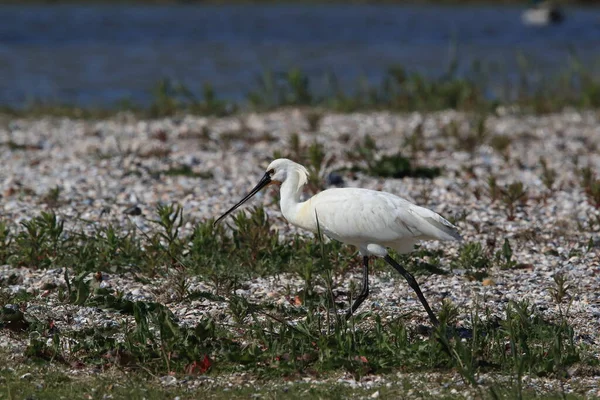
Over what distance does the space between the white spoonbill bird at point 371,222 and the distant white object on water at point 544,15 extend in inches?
1383

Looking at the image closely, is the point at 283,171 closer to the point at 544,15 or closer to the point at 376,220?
the point at 376,220

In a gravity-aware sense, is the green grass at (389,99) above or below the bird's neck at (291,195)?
above

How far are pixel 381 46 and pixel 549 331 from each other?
2751 centimetres

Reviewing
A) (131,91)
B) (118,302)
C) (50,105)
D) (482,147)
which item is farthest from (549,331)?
(131,91)

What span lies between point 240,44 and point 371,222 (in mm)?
27568

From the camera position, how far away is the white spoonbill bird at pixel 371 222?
686 cm

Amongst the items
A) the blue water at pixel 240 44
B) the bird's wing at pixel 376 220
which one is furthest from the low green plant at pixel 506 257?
the blue water at pixel 240 44

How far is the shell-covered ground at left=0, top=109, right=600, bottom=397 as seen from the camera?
767 centimetres

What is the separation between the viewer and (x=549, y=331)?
6.70m

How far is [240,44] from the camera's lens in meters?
33.9

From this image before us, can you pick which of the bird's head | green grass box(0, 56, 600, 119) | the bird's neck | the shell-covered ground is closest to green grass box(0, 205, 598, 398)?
the shell-covered ground

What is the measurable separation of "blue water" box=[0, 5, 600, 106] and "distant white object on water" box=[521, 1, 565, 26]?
0.54 metres

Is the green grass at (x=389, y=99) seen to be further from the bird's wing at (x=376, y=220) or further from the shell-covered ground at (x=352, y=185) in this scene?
the bird's wing at (x=376, y=220)

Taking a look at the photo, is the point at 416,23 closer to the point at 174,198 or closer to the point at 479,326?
the point at 174,198
